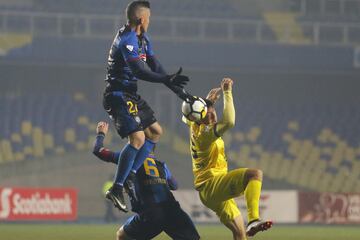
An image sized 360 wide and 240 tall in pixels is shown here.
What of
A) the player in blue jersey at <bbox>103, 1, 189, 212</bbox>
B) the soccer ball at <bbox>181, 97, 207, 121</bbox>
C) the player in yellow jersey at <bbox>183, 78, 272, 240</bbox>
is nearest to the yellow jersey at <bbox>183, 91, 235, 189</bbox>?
the player in yellow jersey at <bbox>183, 78, 272, 240</bbox>

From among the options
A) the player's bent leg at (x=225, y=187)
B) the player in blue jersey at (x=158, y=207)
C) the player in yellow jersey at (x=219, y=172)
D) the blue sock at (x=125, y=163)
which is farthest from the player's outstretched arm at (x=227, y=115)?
the player in blue jersey at (x=158, y=207)

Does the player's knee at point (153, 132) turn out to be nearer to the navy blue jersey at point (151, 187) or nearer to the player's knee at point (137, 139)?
the player's knee at point (137, 139)

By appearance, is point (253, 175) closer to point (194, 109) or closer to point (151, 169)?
point (194, 109)

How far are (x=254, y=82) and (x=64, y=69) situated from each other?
8067mm

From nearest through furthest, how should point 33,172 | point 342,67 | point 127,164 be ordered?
point 127,164, point 33,172, point 342,67

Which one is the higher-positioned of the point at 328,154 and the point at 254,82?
the point at 254,82

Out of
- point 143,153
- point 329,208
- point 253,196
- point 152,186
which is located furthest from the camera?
point 329,208

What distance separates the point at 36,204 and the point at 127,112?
18265 mm

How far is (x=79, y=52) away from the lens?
1427 inches

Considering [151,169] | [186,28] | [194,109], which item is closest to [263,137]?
[186,28]

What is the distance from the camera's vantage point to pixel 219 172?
10.8 metres

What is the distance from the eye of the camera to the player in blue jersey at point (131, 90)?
33.5ft

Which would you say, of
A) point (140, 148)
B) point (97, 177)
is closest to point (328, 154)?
point (97, 177)

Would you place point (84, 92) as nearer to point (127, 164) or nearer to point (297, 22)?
point (297, 22)
